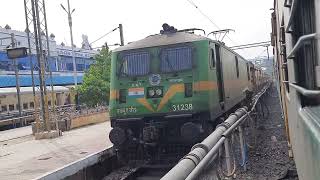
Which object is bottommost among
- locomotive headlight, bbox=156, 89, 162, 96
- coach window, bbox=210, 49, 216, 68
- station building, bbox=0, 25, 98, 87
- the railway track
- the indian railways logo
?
the railway track

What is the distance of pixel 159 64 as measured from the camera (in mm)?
9531

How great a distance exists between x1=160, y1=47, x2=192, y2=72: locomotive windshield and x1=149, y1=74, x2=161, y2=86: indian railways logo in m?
0.20

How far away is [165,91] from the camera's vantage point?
30.4 feet

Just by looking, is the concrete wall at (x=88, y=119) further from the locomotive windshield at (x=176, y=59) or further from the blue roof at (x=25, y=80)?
the locomotive windshield at (x=176, y=59)

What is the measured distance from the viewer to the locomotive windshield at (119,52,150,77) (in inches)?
379

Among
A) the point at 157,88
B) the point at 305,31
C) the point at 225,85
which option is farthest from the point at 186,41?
the point at 305,31

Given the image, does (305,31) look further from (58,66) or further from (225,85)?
(58,66)

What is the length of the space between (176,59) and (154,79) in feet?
2.09

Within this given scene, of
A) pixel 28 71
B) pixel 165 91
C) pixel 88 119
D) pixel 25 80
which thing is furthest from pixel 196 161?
pixel 28 71

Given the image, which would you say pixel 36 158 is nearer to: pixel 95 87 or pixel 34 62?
pixel 95 87

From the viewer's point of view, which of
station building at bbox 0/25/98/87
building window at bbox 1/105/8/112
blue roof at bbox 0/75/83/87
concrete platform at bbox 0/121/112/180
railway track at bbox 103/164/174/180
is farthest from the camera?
station building at bbox 0/25/98/87

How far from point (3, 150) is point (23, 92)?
723 inches

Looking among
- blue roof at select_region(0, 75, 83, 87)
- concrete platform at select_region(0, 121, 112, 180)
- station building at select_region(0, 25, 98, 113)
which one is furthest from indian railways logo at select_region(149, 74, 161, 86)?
blue roof at select_region(0, 75, 83, 87)

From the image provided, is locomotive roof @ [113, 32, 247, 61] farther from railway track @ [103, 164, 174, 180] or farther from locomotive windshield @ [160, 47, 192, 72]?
railway track @ [103, 164, 174, 180]
